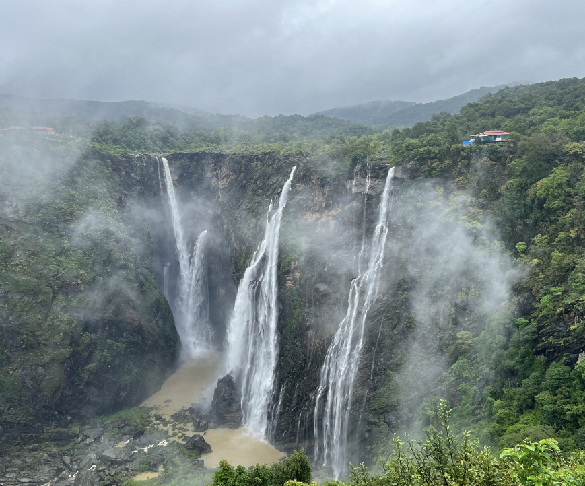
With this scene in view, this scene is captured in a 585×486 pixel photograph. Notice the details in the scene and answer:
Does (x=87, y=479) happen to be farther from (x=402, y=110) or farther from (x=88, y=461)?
(x=402, y=110)

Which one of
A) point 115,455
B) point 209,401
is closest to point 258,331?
point 209,401

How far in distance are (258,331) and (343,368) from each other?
10490 mm

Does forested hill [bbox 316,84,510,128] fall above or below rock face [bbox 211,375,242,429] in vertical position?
above

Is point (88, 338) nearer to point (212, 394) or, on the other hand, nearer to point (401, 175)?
point (212, 394)

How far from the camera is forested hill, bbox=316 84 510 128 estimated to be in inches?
3816

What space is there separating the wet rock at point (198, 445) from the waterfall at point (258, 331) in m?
4.44

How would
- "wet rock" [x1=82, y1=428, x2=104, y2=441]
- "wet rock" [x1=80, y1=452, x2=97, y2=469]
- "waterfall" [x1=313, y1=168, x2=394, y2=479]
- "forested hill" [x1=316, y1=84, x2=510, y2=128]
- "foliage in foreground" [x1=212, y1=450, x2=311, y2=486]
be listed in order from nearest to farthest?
"foliage in foreground" [x1=212, y1=450, x2=311, y2=486] → "waterfall" [x1=313, y1=168, x2=394, y2=479] → "wet rock" [x1=80, y1=452, x2=97, y2=469] → "wet rock" [x1=82, y1=428, x2=104, y2=441] → "forested hill" [x1=316, y1=84, x2=510, y2=128]

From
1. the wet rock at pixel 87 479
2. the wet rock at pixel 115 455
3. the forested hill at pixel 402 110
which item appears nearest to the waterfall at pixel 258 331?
the wet rock at pixel 115 455

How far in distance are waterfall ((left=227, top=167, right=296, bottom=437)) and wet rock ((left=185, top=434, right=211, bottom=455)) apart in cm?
444

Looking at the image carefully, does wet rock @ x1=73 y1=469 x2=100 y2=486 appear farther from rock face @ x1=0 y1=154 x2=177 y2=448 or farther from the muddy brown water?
the muddy brown water

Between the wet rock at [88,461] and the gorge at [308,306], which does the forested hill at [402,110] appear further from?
the wet rock at [88,461]

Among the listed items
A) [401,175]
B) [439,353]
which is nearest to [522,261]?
[439,353]

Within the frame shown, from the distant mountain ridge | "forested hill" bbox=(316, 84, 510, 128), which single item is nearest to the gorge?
the distant mountain ridge

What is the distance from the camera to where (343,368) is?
107ft
